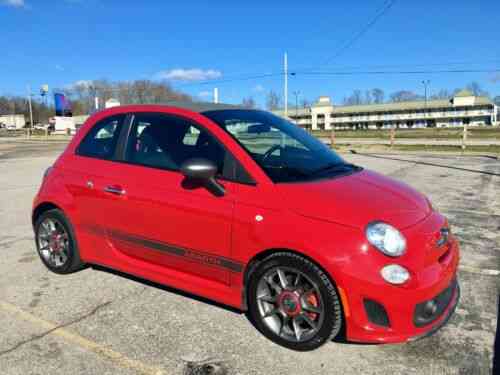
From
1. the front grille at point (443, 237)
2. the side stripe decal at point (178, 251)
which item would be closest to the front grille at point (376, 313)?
the front grille at point (443, 237)

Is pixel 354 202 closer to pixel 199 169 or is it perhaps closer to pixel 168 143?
pixel 199 169

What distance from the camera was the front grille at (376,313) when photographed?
2533 mm

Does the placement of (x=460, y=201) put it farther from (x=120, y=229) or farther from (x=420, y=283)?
(x=120, y=229)

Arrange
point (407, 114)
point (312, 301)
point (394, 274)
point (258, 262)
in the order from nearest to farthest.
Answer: point (394, 274) → point (312, 301) → point (258, 262) → point (407, 114)

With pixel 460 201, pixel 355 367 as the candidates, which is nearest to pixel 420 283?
pixel 355 367

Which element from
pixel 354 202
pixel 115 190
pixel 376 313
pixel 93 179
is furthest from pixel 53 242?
pixel 376 313

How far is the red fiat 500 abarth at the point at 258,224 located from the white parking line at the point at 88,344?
692 millimetres

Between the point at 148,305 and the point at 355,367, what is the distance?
5.80ft

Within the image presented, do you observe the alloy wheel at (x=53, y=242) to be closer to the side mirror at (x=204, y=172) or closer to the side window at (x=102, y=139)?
the side window at (x=102, y=139)

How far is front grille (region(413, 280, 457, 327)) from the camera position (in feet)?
8.47

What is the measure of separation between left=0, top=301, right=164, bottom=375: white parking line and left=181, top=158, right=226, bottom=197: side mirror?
124cm

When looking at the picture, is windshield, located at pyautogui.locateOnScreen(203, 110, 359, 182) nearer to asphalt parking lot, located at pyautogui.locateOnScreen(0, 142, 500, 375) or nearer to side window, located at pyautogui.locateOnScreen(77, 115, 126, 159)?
side window, located at pyautogui.locateOnScreen(77, 115, 126, 159)

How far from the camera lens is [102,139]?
3.92m

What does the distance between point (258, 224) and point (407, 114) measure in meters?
107
